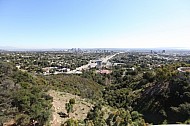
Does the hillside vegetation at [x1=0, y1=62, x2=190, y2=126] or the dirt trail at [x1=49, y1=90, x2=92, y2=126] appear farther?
the dirt trail at [x1=49, y1=90, x2=92, y2=126]

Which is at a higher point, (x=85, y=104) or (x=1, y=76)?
(x=1, y=76)

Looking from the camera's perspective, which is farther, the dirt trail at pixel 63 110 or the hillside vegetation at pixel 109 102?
the dirt trail at pixel 63 110

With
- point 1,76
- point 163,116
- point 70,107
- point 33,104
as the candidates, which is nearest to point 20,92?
point 33,104

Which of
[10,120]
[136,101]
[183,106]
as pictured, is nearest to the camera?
[10,120]

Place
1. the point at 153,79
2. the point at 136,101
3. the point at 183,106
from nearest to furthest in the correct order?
the point at 183,106, the point at 136,101, the point at 153,79

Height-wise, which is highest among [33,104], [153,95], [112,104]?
[33,104]

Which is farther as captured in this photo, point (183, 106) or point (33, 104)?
point (183, 106)

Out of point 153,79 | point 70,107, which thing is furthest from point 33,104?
point 153,79

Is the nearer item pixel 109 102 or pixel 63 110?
pixel 63 110

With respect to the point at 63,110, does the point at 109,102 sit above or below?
below

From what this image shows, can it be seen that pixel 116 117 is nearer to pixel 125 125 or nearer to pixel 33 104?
pixel 125 125
